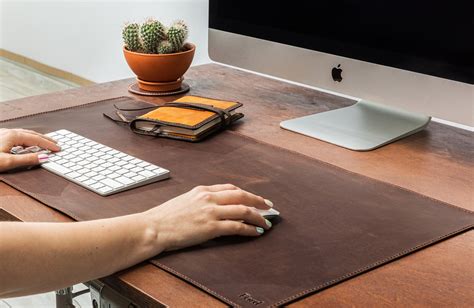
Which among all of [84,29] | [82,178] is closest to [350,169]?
[82,178]

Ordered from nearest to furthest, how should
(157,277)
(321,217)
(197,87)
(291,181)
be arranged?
(157,277) < (321,217) < (291,181) < (197,87)

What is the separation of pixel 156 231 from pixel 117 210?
123 millimetres

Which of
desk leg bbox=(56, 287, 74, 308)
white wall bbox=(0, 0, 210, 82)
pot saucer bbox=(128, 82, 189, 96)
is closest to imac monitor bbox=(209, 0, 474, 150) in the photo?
pot saucer bbox=(128, 82, 189, 96)

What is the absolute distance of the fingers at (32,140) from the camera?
51.5 inches

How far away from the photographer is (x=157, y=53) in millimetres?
1704

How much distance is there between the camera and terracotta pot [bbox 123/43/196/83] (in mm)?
1673

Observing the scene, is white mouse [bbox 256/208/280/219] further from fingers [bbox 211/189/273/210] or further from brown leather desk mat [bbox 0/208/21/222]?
brown leather desk mat [bbox 0/208/21/222]

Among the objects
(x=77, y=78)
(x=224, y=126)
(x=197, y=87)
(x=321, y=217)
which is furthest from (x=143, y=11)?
(x=321, y=217)

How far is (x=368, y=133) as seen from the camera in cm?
144

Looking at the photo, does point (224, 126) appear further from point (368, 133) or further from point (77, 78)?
point (77, 78)

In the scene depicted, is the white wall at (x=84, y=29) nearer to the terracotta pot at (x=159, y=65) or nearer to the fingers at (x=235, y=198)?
the terracotta pot at (x=159, y=65)

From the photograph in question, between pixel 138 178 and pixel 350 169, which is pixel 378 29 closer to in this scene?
pixel 350 169

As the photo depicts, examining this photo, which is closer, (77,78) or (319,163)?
(319,163)

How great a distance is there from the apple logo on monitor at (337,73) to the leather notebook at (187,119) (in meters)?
0.20
